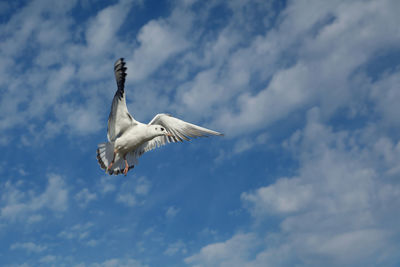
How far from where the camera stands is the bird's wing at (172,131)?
21.3 metres

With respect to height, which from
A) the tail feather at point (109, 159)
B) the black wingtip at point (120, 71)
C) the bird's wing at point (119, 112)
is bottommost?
the tail feather at point (109, 159)

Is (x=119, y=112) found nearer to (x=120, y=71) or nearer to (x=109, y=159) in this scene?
(x=120, y=71)

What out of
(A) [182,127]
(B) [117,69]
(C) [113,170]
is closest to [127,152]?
(C) [113,170]

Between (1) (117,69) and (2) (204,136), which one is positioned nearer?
(1) (117,69)

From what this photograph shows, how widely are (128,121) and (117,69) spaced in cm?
312

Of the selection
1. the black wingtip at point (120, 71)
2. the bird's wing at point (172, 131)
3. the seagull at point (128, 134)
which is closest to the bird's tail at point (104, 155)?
the seagull at point (128, 134)

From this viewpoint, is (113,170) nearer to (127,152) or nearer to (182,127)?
(127,152)

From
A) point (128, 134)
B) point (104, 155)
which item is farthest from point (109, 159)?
point (128, 134)

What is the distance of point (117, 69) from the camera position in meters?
16.9

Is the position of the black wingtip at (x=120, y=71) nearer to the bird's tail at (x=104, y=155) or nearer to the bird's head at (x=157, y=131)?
the bird's head at (x=157, y=131)

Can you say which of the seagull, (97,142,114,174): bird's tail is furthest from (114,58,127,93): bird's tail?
(97,142,114,174): bird's tail

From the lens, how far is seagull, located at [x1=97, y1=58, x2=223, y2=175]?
18422 mm

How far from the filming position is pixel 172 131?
2156 centimetres

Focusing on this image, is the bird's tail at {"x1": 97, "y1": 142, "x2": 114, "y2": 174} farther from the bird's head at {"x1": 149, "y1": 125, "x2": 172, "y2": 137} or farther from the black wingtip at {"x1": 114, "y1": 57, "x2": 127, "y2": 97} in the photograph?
the black wingtip at {"x1": 114, "y1": 57, "x2": 127, "y2": 97}
